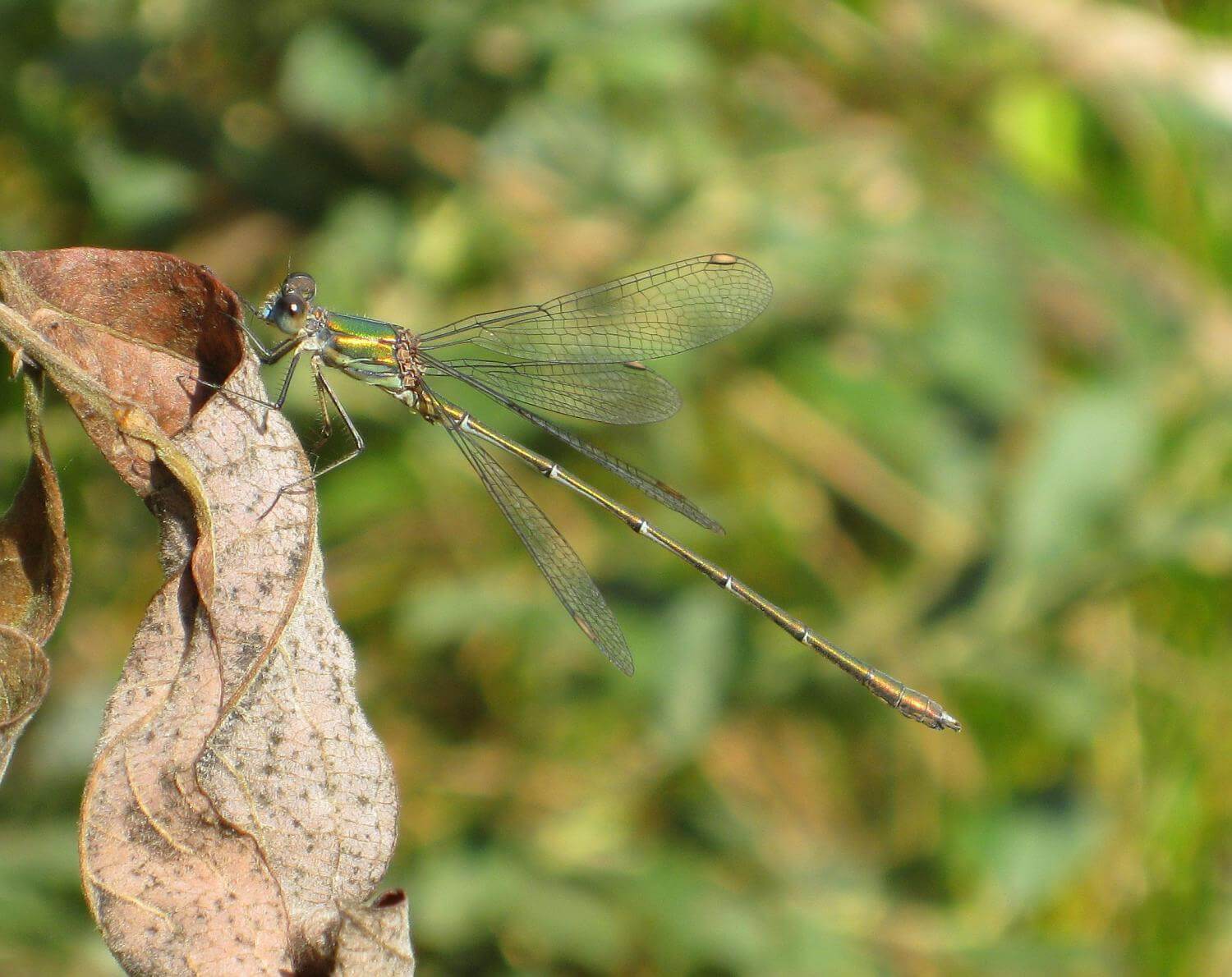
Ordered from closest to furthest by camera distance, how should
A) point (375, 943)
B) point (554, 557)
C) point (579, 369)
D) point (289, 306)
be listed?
point (375, 943), point (289, 306), point (554, 557), point (579, 369)

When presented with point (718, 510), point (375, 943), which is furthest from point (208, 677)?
point (718, 510)

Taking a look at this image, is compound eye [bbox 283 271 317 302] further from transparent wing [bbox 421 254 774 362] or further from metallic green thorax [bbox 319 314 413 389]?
Answer: transparent wing [bbox 421 254 774 362]

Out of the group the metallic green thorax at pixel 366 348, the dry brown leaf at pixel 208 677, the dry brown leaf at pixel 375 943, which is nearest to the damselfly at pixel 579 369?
the metallic green thorax at pixel 366 348

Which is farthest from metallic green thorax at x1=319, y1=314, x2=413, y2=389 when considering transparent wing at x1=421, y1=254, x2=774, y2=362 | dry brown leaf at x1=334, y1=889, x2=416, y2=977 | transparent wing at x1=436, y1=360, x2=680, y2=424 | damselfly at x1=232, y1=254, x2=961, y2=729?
dry brown leaf at x1=334, y1=889, x2=416, y2=977

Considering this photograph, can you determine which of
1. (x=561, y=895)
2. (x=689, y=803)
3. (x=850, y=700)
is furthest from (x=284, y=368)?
(x=850, y=700)

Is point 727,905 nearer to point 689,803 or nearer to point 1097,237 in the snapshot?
point 689,803

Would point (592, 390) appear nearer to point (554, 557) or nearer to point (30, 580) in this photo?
point (554, 557)
